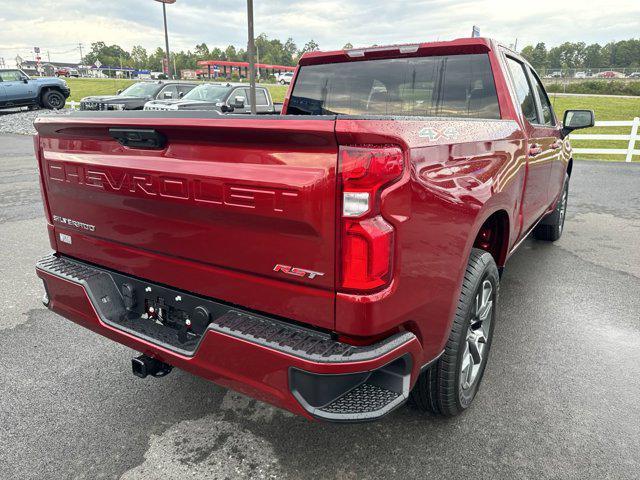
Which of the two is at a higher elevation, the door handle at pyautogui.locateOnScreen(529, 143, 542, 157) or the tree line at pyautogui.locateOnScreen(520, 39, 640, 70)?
the tree line at pyautogui.locateOnScreen(520, 39, 640, 70)

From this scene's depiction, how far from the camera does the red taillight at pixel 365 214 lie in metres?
1.70

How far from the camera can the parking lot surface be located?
92.0 inches

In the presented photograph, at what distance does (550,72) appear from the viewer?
47.2 m

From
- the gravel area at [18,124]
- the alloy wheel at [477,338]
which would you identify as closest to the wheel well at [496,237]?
the alloy wheel at [477,338]

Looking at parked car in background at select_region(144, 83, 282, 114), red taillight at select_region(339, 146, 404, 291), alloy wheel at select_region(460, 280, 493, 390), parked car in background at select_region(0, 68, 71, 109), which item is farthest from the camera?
parked car in background at select_region(0, 68, 71, 109)

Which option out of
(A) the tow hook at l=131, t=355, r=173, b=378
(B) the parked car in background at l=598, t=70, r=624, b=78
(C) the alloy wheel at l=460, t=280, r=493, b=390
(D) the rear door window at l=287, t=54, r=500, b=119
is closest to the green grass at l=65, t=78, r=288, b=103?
(D) the rear door window at l=287, t=54, r=500, b=119

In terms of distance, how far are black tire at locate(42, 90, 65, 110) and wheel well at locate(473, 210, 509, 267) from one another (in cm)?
2505

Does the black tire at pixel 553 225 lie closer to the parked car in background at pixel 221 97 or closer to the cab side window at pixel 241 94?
the parked car in background at pixel 221 97

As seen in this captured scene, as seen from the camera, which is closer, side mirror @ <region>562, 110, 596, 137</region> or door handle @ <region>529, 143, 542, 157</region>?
door handle @ <region>529, 143, 542, 157</region>

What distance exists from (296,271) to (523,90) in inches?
110

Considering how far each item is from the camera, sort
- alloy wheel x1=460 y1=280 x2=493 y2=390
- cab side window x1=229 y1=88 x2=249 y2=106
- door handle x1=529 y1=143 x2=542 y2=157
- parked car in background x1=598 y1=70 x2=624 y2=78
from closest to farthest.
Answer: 1. alloy wheel x1=460 y1=280 x2=493 y2=390
2. door handle x1=529 y1=143 x2=542 y2=157
3. cab side window x1=229 y1=88 x2=249 y2=106
4. parked car in background x1=598 y1=70 x2=624 y2=78

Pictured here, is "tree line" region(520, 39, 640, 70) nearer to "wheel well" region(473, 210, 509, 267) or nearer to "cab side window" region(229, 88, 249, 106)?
"cab side window" region(229, 88, 249, 106)

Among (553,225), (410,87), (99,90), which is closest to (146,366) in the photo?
(410,87)

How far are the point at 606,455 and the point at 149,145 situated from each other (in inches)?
103
